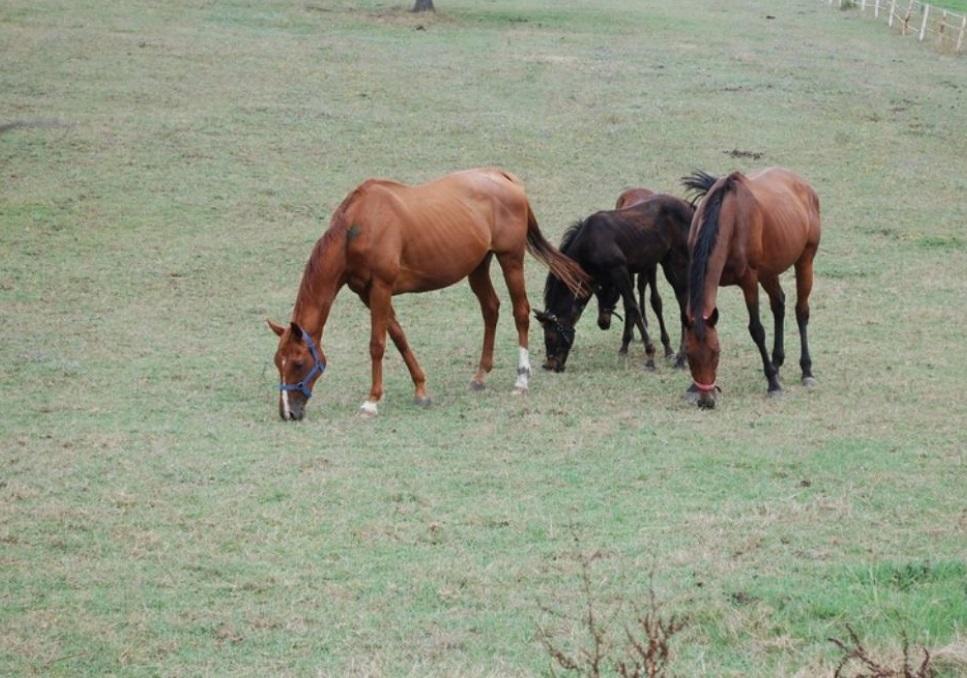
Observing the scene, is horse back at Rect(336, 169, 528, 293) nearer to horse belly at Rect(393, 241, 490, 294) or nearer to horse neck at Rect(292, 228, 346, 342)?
horse belly at Rect(393, 241, 490, 294)

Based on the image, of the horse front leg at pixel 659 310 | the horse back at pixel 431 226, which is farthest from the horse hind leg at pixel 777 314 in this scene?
the horse back at pixel 431 226

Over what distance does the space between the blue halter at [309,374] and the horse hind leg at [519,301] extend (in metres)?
1.90

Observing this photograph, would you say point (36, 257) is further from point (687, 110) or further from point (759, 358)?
point (687, 110)

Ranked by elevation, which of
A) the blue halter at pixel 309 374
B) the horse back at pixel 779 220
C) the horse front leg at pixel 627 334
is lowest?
the horse front leg at pixel 627 334

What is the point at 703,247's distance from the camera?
11352 mm

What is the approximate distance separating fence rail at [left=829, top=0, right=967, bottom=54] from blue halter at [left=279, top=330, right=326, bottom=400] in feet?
90.2

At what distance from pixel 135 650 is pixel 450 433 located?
453cm

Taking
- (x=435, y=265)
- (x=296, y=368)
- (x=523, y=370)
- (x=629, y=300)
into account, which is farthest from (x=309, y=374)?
(x=629, y=300)

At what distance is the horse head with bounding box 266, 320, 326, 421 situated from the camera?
10992 mm

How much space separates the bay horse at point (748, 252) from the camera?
11234 mm

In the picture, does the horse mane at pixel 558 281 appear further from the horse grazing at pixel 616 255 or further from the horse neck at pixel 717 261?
the horse neck at pixel 717 261

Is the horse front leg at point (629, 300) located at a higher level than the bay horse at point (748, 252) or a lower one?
lower

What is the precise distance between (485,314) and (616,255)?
52.8 inches

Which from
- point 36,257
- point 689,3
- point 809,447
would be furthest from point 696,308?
point 689,3
